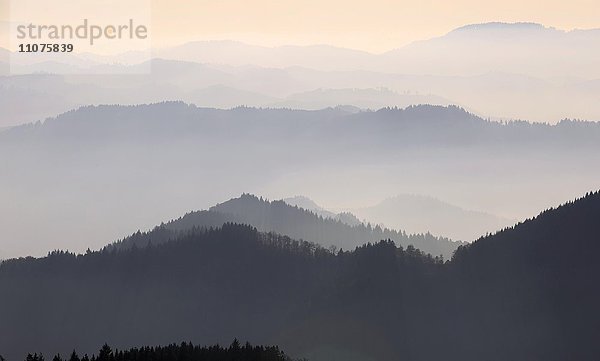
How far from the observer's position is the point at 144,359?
175 meters

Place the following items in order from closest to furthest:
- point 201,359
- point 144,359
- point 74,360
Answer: point 74,360, point 144,359, point 201,359

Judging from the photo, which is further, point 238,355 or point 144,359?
point 238,355

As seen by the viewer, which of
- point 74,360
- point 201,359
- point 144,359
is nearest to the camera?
point 74,360

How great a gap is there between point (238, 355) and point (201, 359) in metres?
8.89

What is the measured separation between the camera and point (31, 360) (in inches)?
7018

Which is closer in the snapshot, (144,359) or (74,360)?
(74,360)

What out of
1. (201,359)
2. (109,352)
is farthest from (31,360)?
(201,359)

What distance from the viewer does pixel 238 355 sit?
19725 cm

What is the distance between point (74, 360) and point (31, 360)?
66.4 ft

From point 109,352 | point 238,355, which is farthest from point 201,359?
point 109,352

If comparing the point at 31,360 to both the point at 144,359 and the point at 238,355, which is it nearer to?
the point at 144,359

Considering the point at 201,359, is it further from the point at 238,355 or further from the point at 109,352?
the point at 109,352

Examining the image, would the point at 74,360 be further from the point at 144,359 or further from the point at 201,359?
the point at 201,359

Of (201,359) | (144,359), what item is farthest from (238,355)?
(144,359)
